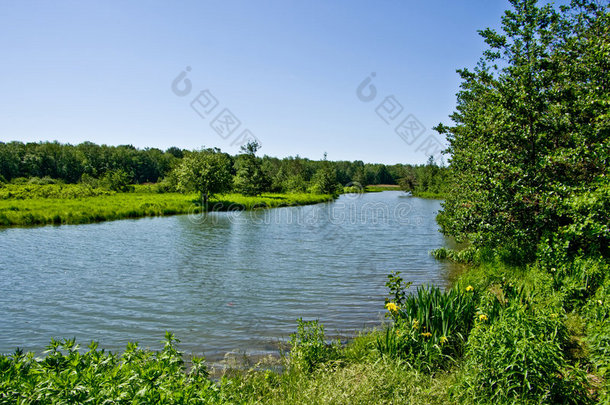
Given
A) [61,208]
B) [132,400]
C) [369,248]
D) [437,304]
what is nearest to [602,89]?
[437,304]

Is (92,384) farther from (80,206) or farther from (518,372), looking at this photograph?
(80,206)

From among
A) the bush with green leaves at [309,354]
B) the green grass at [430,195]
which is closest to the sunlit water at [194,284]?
the bush with green leaves at [309,354]

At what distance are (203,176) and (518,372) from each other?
47.1 m

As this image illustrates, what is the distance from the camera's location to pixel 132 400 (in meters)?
3.53

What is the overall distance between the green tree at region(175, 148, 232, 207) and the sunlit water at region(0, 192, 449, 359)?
71.6 feet

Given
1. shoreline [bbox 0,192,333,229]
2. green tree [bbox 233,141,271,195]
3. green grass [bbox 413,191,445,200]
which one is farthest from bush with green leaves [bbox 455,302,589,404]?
green grass [bbox 413,191,445,200]

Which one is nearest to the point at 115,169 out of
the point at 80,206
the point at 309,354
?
the point at 80,206

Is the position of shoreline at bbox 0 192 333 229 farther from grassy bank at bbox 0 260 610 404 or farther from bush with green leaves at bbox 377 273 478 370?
bush with green leaves at bbox 377 273 478 370

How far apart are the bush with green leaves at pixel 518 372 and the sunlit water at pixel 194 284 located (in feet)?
15.6

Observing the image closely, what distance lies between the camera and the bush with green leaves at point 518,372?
445 cm

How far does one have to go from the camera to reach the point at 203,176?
48.4 metres

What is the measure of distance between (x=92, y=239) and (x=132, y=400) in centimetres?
2339

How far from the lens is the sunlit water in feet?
31.1

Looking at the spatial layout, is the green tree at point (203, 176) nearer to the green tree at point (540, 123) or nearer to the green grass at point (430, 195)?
the green tree at point (540, 123)
